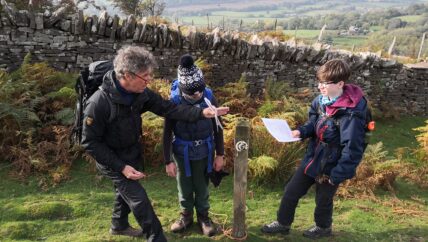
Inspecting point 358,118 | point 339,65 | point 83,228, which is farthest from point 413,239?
point 83,228

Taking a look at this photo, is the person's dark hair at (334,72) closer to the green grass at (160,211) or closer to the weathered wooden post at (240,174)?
the weathered wooden post at (240,174)

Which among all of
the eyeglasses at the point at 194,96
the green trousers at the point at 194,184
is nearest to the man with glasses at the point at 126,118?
the eyeglasses at the point at 194,96

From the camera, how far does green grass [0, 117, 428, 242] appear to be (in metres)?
4.70

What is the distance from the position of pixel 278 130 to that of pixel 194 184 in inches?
43.5

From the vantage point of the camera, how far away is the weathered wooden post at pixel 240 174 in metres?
4.13

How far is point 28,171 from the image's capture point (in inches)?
238

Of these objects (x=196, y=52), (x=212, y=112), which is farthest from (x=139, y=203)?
(x=196, y=52)

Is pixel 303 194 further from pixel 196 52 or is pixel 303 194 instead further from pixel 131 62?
pixel 196 52

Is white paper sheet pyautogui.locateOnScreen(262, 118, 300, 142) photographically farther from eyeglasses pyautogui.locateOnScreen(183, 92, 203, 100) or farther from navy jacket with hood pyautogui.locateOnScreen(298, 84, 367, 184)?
eyeglasses pyautogui.locateOnScreen(183, 92, 203, 100)

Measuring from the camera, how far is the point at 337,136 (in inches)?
158

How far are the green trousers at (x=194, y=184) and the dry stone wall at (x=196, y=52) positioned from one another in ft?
16.0

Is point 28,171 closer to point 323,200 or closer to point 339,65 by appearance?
point 323,200

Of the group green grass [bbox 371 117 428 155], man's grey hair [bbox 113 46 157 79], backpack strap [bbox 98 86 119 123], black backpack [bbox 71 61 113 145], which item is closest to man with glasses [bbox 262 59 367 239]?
man's grey hair [bbox 113 46 157 79]

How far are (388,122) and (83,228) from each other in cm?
922
